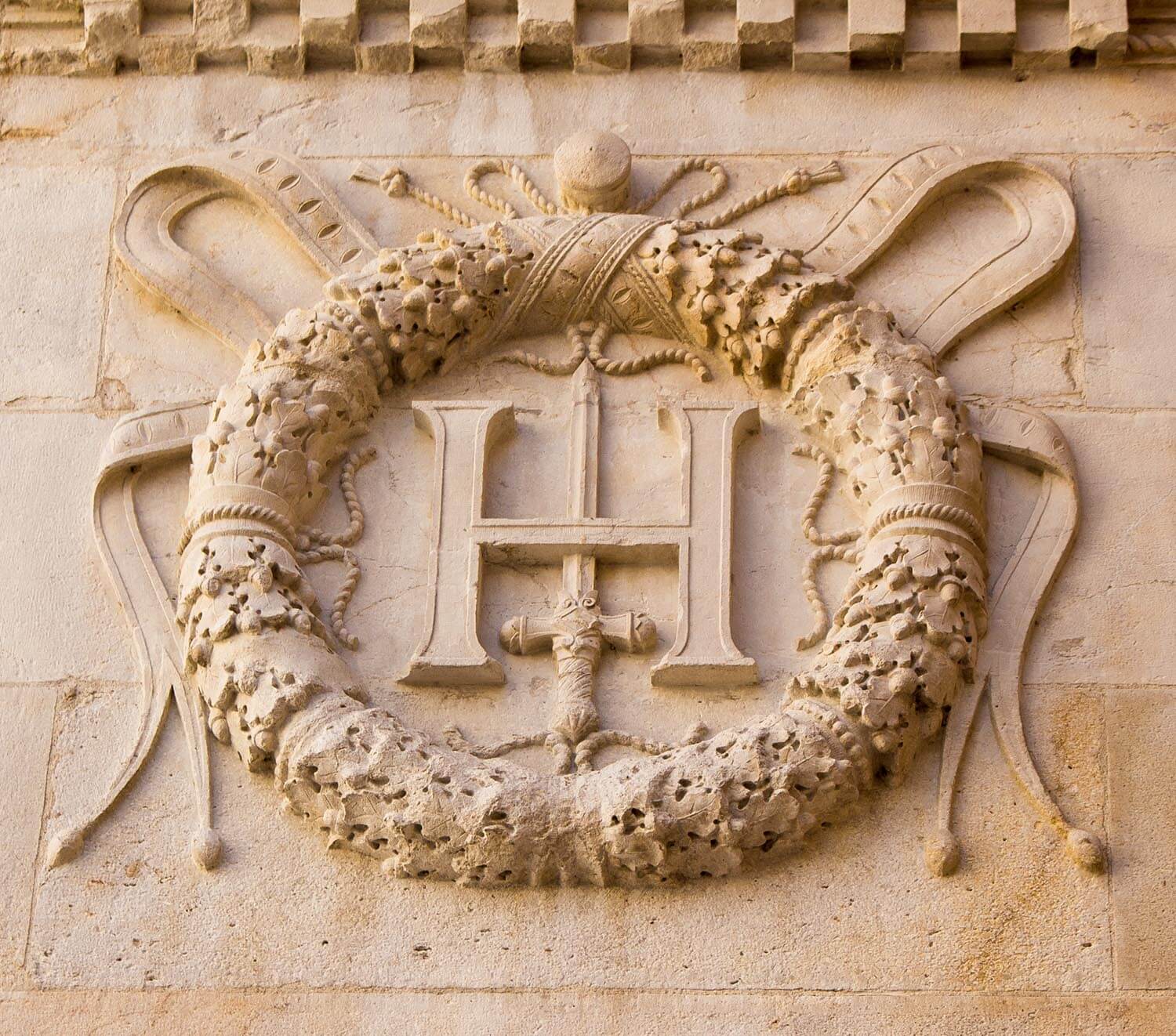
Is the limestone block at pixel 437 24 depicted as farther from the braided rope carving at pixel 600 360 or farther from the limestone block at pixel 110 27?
the braided rope carving at pixel 600 360

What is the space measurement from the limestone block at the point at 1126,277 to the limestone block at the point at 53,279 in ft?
10.1

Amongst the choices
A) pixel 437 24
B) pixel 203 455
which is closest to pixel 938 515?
pixel 203 455

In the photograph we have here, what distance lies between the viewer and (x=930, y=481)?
26.0ft

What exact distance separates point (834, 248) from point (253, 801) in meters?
2.53

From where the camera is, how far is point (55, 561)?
8211 millimetres

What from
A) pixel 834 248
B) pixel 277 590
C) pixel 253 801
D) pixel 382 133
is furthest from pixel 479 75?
pixel 253 801

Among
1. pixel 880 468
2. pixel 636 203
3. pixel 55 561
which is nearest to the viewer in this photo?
pixel 880 468

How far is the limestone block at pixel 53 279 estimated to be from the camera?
28.2 feet

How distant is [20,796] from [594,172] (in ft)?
8.55

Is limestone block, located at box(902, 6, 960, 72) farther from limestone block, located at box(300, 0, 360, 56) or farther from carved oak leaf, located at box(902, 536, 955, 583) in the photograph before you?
A: carved oak leaf, located at box(902, 536, 955, 583)

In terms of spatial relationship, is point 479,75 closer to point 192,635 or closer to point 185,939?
point 192,635

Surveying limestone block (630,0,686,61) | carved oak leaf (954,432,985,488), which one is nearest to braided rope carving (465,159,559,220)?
limestone block (630,0,686,61)

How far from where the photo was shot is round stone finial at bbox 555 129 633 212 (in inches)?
341

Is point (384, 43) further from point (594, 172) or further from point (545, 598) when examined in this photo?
point (545, 598)
